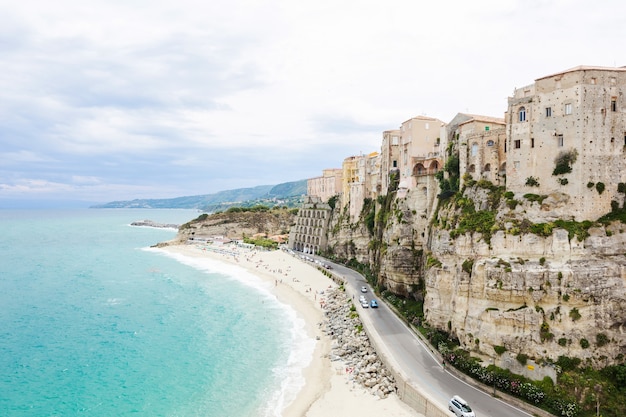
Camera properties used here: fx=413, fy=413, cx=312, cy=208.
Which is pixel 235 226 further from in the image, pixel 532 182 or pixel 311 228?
pixel 532 182

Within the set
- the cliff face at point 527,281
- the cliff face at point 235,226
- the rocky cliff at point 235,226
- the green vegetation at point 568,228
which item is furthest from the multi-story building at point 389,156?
the cliff face at point 235,226

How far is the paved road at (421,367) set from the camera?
2189 centimetres

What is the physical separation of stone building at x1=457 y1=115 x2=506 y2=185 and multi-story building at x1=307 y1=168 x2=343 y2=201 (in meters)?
50.3

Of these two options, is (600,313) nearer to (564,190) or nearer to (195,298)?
(564,190)

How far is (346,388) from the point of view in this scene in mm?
26891

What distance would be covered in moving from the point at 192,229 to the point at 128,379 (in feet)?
277

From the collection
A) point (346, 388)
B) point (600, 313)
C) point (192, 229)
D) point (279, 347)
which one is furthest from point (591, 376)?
point (192, 229)

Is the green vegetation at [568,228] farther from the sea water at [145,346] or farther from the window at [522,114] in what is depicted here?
the sea water at [145,346]

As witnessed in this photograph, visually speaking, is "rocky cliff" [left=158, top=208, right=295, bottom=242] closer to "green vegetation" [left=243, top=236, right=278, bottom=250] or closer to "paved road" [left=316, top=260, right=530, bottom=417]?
"green vegetation" [left=243, top=236, right=278, bottom=250]

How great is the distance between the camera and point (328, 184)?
94.5 m

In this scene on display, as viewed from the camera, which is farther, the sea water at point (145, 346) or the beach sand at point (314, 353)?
the sea water at point (145, 346)

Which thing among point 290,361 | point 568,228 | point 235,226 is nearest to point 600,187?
point 568,228

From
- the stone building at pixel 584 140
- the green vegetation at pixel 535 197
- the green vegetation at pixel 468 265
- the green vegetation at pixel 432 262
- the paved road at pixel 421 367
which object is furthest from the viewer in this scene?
the green vegetation at pixel 432 262

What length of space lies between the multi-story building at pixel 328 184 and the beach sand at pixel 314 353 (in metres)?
19.1
